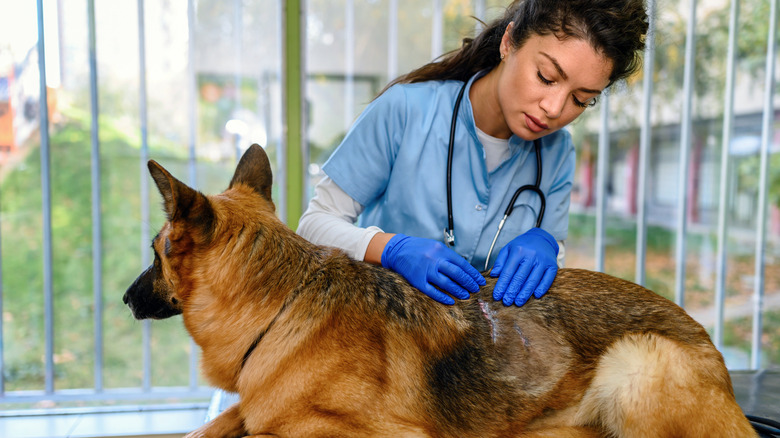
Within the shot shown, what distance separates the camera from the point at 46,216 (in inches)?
97.8

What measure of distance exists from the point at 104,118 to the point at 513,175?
2.30 meters

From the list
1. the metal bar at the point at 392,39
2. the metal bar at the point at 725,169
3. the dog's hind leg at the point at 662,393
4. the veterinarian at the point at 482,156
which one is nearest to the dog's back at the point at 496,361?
the dog's hind leg at the point at 662,393

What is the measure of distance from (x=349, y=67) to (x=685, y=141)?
2055mm

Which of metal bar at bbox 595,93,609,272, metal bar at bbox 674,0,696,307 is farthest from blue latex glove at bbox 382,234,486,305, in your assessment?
metal bar at bbox 674,0,696,307

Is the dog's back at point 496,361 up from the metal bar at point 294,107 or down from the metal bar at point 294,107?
down

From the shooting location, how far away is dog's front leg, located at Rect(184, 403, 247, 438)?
1409 millimetres

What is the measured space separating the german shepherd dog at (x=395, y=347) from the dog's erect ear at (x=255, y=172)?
176 millimetres

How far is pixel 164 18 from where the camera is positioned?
266 cm

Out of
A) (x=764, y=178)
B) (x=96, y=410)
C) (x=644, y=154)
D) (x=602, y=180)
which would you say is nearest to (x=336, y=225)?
(x=96, y=410)

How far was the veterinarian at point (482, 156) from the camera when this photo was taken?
4.76ft

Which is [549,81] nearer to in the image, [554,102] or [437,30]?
[554,102]

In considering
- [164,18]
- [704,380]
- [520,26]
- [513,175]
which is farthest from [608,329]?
[164,18]

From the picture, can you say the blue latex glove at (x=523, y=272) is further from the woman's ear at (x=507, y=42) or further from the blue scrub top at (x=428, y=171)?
the woman's ear at (x=507, y=42)

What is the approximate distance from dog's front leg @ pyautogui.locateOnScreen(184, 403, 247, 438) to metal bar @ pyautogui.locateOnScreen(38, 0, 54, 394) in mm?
1596
